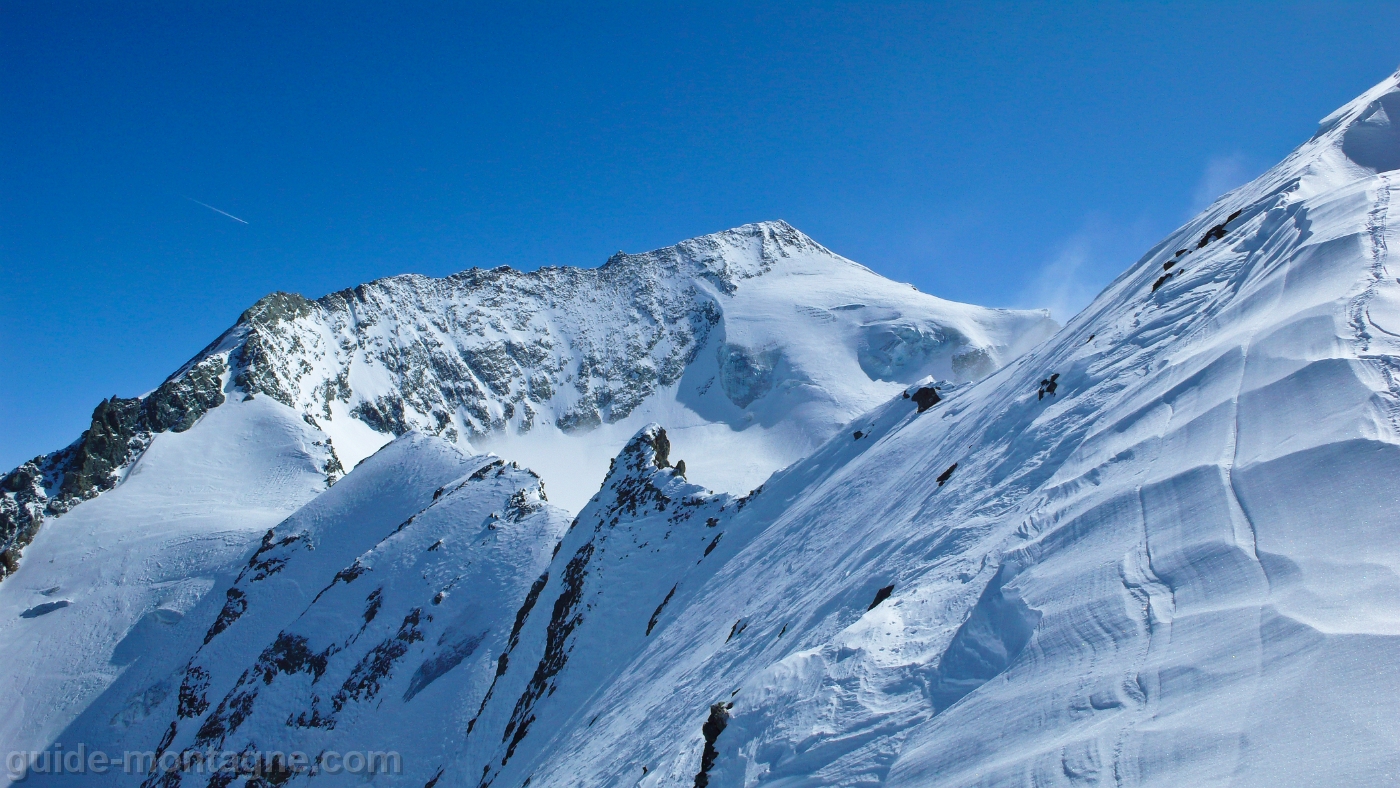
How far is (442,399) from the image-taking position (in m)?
123

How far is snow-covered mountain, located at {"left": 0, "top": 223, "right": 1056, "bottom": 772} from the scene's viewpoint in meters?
55.1

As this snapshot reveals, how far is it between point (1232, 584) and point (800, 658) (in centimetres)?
497

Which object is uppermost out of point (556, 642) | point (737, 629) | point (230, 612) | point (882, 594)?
point (230, 612)

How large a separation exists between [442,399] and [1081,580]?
12717 centimetres

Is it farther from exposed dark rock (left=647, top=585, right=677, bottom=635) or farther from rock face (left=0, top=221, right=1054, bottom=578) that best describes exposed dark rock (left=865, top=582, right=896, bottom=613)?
rock face (left=0, top=221, right=1054, bottom=578)

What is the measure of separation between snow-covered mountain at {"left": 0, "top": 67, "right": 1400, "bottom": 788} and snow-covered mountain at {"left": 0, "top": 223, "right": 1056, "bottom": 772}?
39.4 metres

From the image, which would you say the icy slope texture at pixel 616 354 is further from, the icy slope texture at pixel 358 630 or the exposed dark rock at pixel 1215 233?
the exposed dark rock at pixel 1215 233

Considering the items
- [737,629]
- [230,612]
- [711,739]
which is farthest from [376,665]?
[711,739]

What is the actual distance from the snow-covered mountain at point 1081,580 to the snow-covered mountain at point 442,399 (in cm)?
3938

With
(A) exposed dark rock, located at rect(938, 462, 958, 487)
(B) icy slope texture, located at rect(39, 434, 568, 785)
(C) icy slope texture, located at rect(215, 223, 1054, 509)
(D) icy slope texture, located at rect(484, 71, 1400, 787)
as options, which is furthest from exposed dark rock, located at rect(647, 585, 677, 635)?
(C) icy slope texture, located at rect(215, 223, 1054, 509)

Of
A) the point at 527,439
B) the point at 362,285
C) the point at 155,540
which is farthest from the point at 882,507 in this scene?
the point at 362,285

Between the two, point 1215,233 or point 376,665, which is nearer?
point 1215,233

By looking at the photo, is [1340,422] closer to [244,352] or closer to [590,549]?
[590,549]

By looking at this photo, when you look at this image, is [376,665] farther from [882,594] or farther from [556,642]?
[882,594]
